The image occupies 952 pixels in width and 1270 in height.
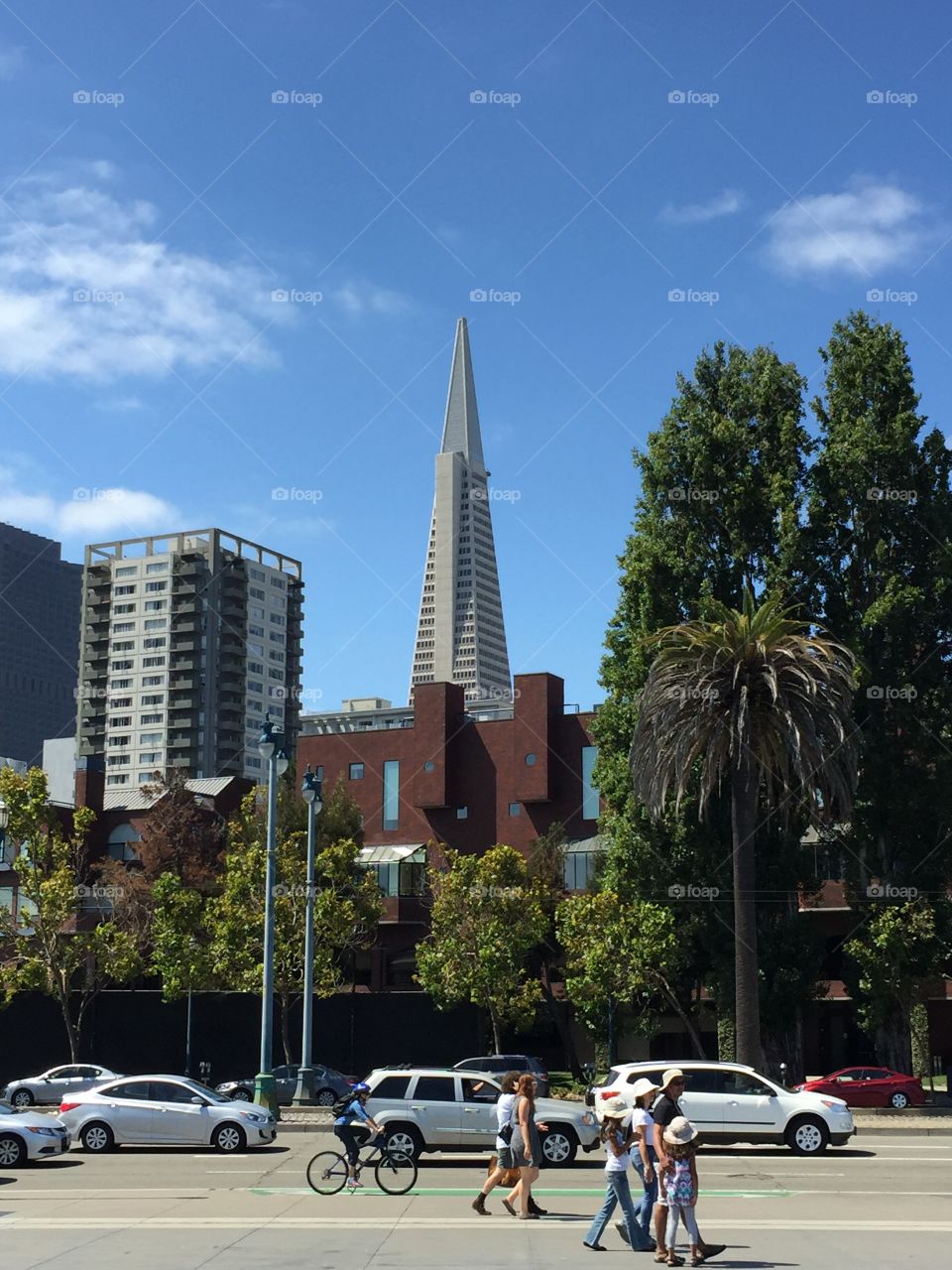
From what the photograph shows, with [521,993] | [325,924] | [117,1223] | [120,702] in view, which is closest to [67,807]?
[325,924]

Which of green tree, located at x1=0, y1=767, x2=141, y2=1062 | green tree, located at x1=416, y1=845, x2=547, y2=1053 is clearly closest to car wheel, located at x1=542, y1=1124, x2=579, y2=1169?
green tree, located at x1=416, y1=845, x2=547, y2=1053

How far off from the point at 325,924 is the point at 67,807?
21.9m

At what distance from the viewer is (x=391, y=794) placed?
68.1m

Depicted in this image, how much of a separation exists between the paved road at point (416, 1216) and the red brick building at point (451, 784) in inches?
1347

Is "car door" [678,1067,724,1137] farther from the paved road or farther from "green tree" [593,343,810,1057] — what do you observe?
"green tree" [593,343,810,1057]

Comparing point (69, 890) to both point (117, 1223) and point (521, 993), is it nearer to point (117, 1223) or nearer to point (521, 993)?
point (521, 993)

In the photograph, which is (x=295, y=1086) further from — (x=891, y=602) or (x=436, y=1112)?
(x=891, y=602)

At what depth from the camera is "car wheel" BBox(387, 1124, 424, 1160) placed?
24.0 m

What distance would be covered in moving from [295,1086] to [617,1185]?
26.0 m

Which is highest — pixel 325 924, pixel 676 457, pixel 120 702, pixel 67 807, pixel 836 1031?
pixel 120 702

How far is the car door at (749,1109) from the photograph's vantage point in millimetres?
27609

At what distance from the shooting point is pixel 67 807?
6644 centimetres

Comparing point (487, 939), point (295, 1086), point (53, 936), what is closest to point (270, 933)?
point (295, 1086)

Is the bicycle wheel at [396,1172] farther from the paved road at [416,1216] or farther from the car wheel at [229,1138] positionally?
the car wheel at [229,1138]
